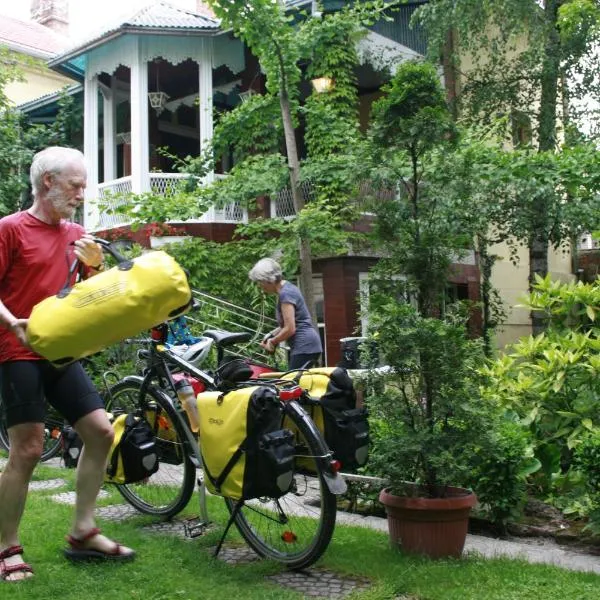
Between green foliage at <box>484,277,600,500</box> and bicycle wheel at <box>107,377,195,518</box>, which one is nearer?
bicycle wheel at <box>107,377,195,518</box>

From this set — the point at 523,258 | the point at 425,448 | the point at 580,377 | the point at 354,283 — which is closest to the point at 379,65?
the point at 354,283

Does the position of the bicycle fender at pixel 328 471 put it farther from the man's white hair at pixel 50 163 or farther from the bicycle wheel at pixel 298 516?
the man's white hair at pixel 50 163

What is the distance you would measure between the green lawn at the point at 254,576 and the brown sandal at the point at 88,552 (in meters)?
0.05

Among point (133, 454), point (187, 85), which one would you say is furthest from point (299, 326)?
point (187, 85)

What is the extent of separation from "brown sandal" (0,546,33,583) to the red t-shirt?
0.91m

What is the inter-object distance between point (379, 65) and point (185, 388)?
1129 centimetres

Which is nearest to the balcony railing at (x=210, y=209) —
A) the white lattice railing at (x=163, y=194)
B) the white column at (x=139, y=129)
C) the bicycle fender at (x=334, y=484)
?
the white lattice railing at (x=163, y=194)

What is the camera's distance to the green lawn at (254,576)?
3.39 metres

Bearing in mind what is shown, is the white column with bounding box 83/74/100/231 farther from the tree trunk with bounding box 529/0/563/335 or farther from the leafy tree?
the tree trunk with bounding box 529/0/563/335

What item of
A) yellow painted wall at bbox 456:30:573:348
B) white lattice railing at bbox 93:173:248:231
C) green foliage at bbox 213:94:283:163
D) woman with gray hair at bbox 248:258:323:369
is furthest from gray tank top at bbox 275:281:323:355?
yellow painted wall at bbox 456:30:573:348

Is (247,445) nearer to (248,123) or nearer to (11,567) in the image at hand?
(11,567)

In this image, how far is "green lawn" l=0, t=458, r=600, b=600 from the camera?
3.39 metres

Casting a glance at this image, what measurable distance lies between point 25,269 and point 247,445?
1.34m

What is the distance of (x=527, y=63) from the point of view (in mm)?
13898
